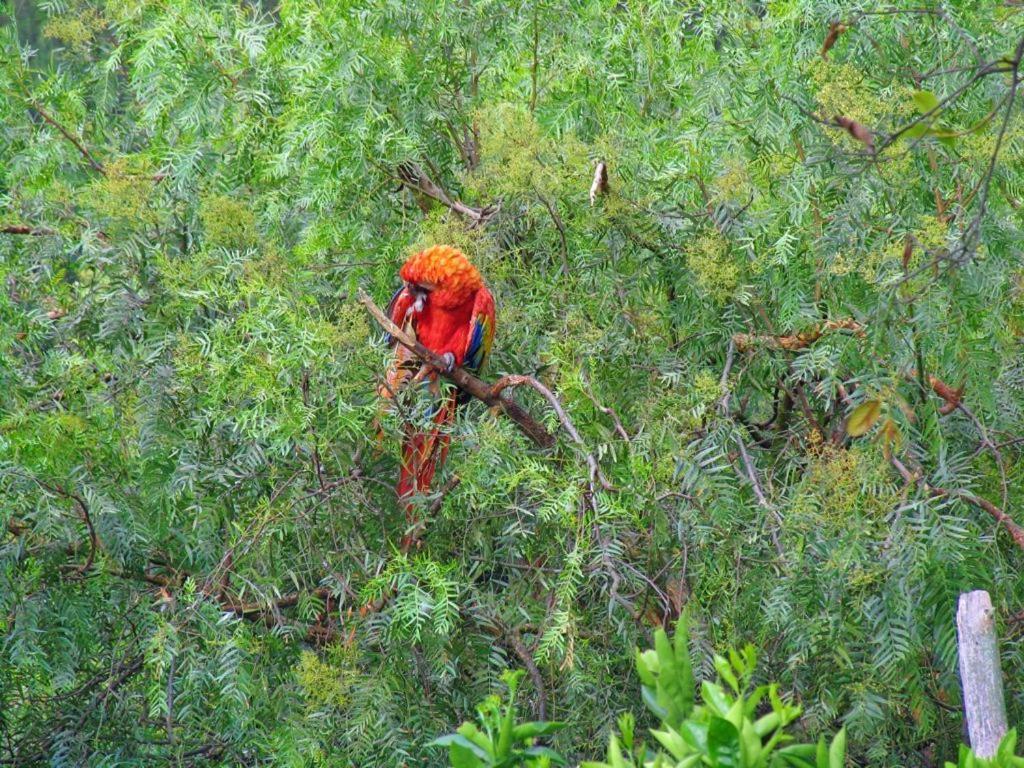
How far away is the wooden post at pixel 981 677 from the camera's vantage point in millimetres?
2533

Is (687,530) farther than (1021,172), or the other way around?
(1021,172)

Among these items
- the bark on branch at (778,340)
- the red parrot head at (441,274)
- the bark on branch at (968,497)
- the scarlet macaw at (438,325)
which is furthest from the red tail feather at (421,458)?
the bark on branch at (968,497)

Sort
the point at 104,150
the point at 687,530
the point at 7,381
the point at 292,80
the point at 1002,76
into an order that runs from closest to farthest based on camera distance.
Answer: the point at 687,530
the point at 1002,76
the point at 7,381
the point at 292,80
the point at 104,150

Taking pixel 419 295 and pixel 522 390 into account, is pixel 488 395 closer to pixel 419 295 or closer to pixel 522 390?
pixel 522 390

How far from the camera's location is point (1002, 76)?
3.62 m

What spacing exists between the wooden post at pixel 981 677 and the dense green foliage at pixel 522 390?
1.26 feet

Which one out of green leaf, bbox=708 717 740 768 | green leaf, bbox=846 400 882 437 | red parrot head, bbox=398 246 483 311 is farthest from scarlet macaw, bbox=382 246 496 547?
green leaf, bbox=708 717 740 768

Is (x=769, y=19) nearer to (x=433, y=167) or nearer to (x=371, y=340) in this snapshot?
(x=433, y=167)

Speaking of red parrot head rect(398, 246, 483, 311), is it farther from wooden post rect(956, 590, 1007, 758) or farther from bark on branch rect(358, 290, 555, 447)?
wooden post rect(956, 590, 1007, 758)

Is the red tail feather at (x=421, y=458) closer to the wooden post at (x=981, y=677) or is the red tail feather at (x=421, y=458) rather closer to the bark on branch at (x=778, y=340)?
the bark on branch at (x=778, y=340)

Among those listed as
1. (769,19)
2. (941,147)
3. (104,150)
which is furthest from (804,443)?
(104,150)

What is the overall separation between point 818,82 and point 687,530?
3.97 ft

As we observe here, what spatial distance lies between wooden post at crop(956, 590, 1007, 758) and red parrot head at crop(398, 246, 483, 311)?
205 cm

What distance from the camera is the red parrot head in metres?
4.23
